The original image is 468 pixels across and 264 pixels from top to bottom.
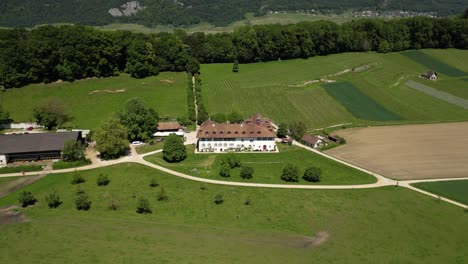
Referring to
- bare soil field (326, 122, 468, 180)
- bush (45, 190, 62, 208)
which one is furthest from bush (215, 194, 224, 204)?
bare soil field (326, 122, 468, 180)

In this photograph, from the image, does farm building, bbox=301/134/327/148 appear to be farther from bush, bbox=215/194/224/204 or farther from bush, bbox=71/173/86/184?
bush, bbox=71/173/86/184

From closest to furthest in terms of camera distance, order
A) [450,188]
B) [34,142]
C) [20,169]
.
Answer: [450,188] < [20,169] < [34,142]

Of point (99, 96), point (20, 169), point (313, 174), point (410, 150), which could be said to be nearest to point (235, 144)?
point (313, 174)

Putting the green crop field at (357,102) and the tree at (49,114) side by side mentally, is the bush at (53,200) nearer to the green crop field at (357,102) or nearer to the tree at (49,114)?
the tree at (49,114)

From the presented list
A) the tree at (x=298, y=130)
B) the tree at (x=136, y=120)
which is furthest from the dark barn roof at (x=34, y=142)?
the tree at (x=298, y=130)

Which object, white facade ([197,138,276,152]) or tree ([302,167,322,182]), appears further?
white facade ([197,138,276,152])

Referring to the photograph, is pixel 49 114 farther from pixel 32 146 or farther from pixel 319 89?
pixel 319 89

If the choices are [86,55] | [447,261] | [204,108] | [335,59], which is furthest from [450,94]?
[86,55]
